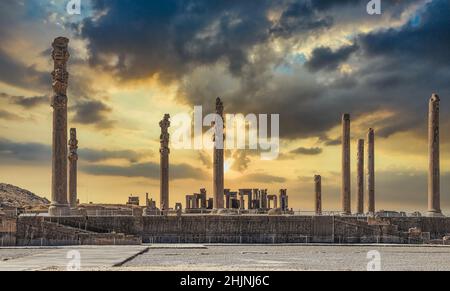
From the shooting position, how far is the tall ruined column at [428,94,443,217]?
43000mm

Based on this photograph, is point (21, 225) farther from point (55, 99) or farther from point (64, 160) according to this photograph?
point (55, 99)

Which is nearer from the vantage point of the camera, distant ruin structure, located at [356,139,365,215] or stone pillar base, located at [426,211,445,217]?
stone pillar base, located at [426,211,445,217]

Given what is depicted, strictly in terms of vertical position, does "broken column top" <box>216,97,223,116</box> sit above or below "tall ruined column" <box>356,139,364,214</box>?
above

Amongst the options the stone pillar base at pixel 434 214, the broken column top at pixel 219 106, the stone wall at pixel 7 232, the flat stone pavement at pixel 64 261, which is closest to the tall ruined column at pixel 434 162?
the stone pillar base at pixel 434 214

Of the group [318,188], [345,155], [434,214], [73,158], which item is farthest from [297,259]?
[318,188]

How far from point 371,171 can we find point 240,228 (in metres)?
20.0

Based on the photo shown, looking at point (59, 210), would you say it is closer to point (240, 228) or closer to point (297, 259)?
point (240, 228)

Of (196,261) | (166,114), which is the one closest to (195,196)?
(166,114)

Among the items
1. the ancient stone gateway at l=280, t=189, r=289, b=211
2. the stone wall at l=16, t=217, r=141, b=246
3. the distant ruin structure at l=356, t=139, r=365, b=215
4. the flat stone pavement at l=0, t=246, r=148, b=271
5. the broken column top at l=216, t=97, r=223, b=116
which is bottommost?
the flat stone pavement at l=0, t=246, r=148, b=271

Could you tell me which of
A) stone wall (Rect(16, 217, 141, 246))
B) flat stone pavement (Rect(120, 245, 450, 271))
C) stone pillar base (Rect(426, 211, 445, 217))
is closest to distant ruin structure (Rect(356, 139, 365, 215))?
stone pillar base (Rect(426, 211, 445, 217))

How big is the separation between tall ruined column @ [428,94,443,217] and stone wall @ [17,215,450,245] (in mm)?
4160

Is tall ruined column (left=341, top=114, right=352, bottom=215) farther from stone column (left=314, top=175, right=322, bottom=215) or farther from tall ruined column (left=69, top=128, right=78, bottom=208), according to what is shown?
tall ruined column (left=69, top=128, right=78, bottom=208)

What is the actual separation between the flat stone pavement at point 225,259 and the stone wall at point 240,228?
11.9 ft

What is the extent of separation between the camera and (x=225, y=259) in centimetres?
2527
